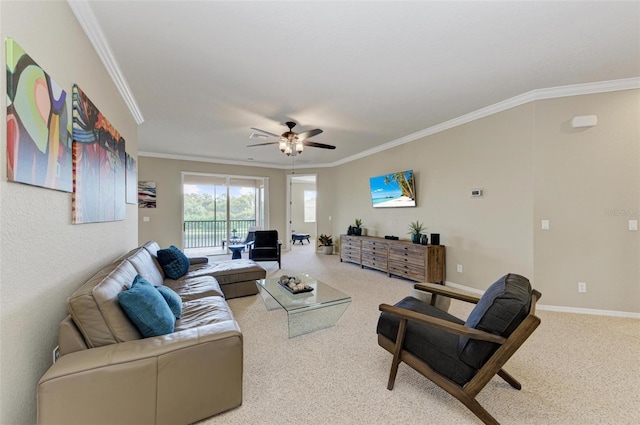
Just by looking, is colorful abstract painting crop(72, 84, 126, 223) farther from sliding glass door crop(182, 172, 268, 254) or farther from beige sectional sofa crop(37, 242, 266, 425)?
sliding glass door crop(182, 172, 268, 254)

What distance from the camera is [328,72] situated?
2.67 metres

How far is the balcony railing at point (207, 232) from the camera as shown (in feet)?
22.2

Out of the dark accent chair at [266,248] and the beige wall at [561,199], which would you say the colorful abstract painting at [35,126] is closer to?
the dark accent chair at [266,248]

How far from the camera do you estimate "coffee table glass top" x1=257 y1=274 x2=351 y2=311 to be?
250 centimetres

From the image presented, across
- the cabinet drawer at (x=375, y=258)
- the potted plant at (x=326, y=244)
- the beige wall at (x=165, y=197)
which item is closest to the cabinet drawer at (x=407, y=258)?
the cabinet drawer at (x=375, y=258)

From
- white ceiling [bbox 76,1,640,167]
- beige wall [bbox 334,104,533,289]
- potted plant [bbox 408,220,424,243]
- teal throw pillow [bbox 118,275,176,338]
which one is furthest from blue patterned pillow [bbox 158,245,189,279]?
beige wall [bbox 334,104,533,289]

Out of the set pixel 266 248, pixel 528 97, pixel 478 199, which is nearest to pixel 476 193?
pixel 478 199

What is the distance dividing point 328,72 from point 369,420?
2.96 m

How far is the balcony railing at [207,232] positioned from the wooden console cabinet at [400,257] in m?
3.39

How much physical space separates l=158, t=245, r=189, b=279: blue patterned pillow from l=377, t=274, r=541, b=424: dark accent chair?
8.74ft

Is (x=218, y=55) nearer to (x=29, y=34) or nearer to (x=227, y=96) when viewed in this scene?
(x=227, y=96)

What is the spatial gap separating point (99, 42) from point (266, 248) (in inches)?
161

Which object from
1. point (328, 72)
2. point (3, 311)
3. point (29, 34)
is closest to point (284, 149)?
point (328, 72)

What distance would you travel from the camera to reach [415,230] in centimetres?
466
